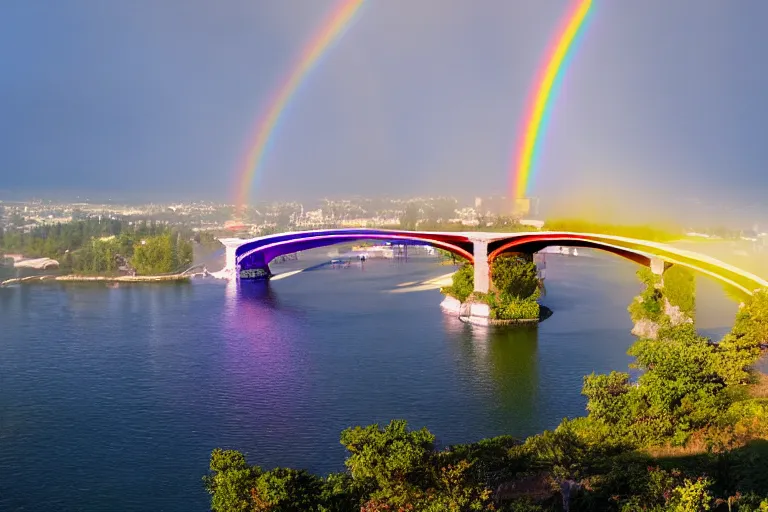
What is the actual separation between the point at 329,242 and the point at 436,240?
967 centimetres

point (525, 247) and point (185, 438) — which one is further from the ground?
point (525, 247)

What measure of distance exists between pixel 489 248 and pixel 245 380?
12669 mm

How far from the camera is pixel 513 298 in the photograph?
25.1m

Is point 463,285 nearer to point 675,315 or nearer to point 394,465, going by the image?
point 675,315

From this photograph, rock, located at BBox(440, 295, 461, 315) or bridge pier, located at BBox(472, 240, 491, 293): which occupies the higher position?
bridge pier, located at BBox(472, 240, 491, 293)

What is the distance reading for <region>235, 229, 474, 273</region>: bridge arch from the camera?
30188mm

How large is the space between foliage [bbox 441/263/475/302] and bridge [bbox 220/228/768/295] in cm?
38

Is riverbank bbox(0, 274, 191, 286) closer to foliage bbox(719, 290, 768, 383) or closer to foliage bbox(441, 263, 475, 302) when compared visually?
foliage bbox(441, 263, 475, 302)

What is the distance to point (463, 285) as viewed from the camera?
26562 mm

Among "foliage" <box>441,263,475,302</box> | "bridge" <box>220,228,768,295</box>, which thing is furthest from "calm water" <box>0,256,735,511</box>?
"bridge" <box>220,228,768,295</box>

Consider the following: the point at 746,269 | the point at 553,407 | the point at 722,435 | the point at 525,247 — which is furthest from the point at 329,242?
the point at 722,435

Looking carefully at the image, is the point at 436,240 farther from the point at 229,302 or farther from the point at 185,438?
the point at 185,438

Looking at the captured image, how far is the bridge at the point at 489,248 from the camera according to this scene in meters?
21.0

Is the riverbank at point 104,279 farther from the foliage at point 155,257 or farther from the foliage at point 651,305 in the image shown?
the foliage at point 651,305
